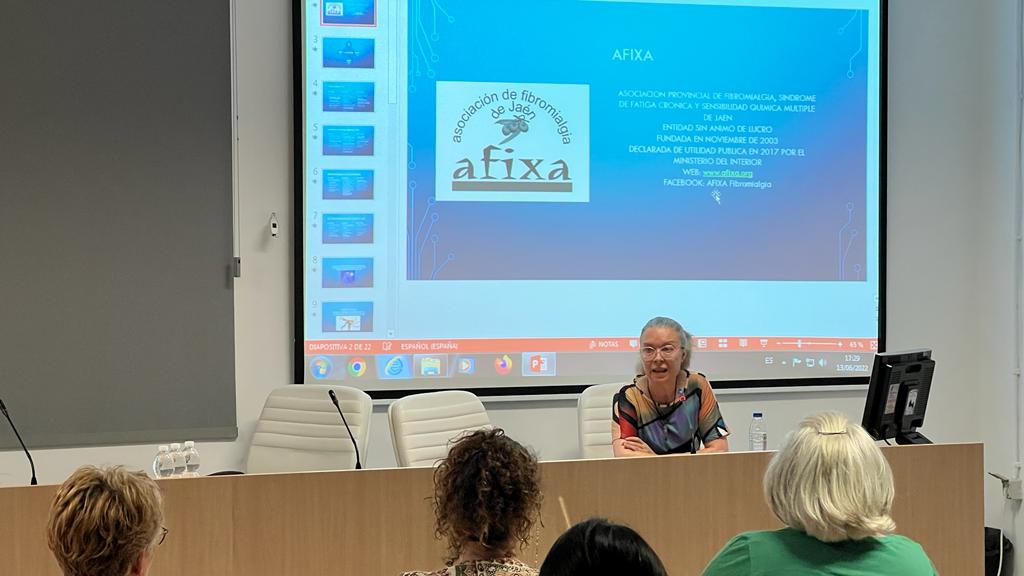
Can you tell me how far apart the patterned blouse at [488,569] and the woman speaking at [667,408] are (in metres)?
1.48

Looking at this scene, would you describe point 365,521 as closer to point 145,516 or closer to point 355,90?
point 145,516

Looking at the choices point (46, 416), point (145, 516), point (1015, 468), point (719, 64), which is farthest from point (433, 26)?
point (1015, 468)

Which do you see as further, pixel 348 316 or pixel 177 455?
pixel 348 316

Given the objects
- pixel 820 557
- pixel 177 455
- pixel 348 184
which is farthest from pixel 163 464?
pixel 820 557

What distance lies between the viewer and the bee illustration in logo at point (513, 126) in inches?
165

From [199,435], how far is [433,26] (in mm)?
2121

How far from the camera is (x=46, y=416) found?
3799 mm

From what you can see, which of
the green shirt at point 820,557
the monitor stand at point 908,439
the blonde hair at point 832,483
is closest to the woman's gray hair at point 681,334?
the monitor stand at point 908,439

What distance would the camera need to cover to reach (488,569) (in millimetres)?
1764

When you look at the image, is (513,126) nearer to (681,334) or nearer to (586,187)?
A: (586,187)

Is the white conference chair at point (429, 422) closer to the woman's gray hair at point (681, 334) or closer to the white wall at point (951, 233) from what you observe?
the white wall at point (951, 233)

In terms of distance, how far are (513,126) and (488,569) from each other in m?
2.76

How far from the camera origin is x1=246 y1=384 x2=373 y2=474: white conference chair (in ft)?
11.8

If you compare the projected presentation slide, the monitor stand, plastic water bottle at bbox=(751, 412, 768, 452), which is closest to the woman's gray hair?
Result: plastic water bottle at bbox=(751, 412, 768, 452)
